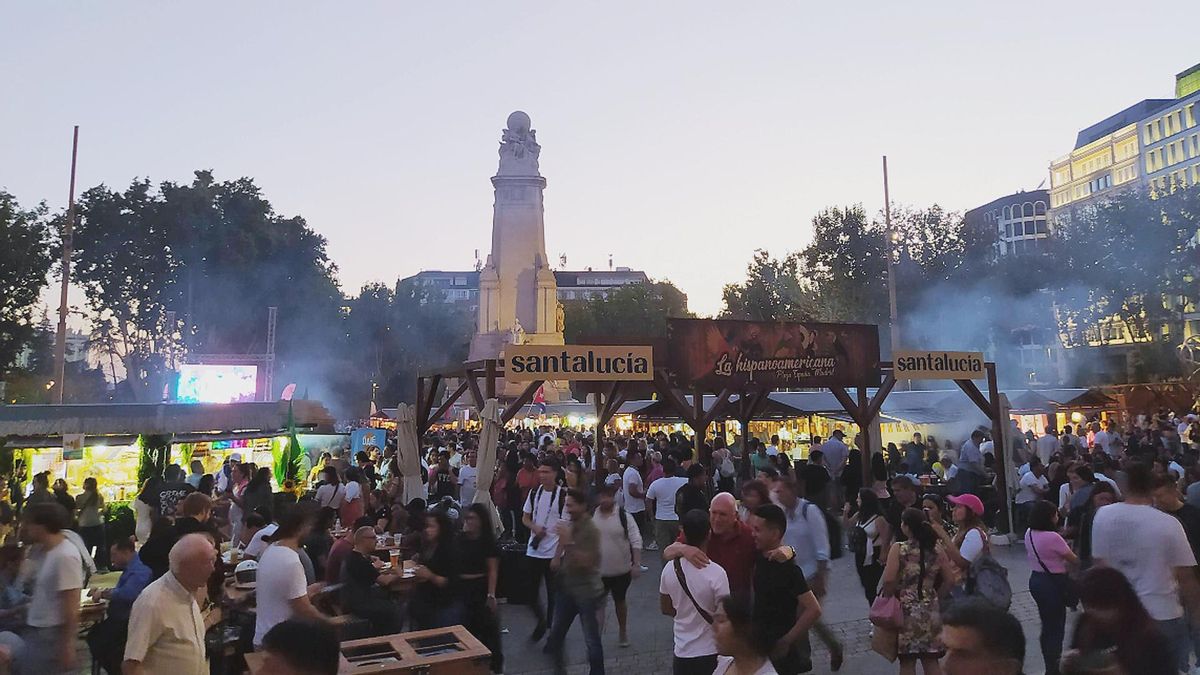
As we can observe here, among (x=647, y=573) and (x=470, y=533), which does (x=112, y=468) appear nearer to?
(x=647, y=573)

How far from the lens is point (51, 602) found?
4664mm

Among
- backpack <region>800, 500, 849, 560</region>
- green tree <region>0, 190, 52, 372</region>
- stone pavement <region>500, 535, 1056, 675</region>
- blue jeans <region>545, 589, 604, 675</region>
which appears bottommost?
stone pavement <region>500, 535, 1056, 675</region>

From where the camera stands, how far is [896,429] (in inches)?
964

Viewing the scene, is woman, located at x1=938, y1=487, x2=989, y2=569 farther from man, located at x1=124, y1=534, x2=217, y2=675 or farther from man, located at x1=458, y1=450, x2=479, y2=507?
man, located at x1=458, y1=450, x2=479, y2=507

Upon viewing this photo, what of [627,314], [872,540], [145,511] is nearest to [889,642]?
[872,540]

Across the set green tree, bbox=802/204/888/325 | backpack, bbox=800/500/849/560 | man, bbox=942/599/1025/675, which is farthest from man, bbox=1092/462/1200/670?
green tree, bbox=802/204/888/325

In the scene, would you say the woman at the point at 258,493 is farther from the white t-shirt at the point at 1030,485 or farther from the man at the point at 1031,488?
the white t-shirt at the point at 1030,485

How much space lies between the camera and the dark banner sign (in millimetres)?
12859

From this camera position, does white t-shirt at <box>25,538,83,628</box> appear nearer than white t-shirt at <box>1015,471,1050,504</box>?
Yes

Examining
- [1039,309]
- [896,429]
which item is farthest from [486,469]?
[1039,309]

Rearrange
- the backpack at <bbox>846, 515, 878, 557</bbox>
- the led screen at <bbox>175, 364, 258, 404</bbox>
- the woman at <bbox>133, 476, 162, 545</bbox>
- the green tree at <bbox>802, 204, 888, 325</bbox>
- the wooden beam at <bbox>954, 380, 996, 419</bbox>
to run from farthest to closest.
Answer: the green tree at <bbox>802, 204, 888, 325</bbox>, the led screen at <bbox>175, 364, 258, 404</bbox>, the wooden beam at <bbox>954, 380, 996, 419</bbox>, the woman at <bbox>133, 476, 162, 545</bbox>, the backpack at <bbox>846, 515, 878, 557</bbox>

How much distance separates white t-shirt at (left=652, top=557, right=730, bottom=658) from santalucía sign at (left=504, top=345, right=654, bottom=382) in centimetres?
646

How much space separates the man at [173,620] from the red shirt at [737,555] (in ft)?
9.80

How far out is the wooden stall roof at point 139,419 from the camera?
48.4 feet
